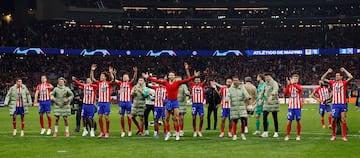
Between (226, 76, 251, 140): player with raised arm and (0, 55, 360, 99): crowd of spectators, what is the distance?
43.7 metres

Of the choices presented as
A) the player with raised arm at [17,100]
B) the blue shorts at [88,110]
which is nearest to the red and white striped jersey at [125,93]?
the blue shorts at [88,110]

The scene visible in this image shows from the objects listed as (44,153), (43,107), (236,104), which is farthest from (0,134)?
(236,104)

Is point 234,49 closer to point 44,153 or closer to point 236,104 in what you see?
point 236,104

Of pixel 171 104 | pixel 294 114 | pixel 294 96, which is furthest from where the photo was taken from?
pixel 171 104

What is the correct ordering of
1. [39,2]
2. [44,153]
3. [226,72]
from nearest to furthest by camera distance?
1. [44,153]
2. [39,2]
3. [226,72]

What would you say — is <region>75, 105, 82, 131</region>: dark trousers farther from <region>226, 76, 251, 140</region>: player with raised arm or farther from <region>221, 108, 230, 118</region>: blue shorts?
<region>226, 76, 251, 140</region>: player with raised arm

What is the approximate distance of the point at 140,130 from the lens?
2197cm

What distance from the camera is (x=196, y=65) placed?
234 ft

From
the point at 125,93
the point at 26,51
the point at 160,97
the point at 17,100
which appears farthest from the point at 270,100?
the point at 26,51

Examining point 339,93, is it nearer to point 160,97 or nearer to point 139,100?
point 160,97

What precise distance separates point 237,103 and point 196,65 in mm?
51457

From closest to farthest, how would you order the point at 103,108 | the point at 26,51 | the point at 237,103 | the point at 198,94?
the point at 237,103, the point at 103,108, the point at 198,94, the point at 26,51

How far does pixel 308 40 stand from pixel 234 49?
32.2ft

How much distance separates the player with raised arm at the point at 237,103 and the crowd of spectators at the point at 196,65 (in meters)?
43.7
